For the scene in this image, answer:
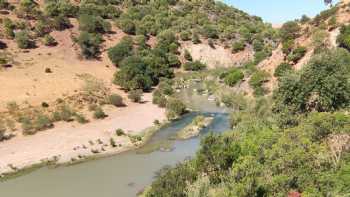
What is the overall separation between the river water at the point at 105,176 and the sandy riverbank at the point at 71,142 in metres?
2.60

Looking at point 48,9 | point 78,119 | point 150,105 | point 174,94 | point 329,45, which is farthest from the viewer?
point 48,9

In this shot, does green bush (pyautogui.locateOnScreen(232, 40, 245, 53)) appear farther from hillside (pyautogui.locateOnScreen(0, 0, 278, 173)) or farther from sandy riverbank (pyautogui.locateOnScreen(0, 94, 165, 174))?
sandy riverbank (pyautogui.locateOnScreen(0, 94, 165, 174))

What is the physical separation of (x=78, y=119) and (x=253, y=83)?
3285 centimetres

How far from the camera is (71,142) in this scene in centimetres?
5628

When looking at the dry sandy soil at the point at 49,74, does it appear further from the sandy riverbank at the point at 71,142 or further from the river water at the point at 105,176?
the river water at the point at 105,176

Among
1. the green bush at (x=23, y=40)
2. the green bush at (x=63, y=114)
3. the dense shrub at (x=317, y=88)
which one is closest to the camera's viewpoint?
the dense shrub at (x=317, y=88)

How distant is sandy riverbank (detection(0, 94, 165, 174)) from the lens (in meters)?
50.8

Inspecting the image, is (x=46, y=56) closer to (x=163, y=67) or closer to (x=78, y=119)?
(x=163, y=67)

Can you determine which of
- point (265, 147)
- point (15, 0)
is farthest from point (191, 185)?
point (15, 0)

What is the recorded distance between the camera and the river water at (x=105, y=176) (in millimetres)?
42178

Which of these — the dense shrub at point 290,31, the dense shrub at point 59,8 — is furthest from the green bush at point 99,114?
the dense shrub at point 59,8

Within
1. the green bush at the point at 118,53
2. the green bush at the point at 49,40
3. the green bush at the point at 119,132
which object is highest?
the green bush at the point at 49,40

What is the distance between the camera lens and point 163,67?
101m

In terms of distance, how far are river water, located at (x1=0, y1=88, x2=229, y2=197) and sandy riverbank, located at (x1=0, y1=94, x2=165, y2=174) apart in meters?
2.60
